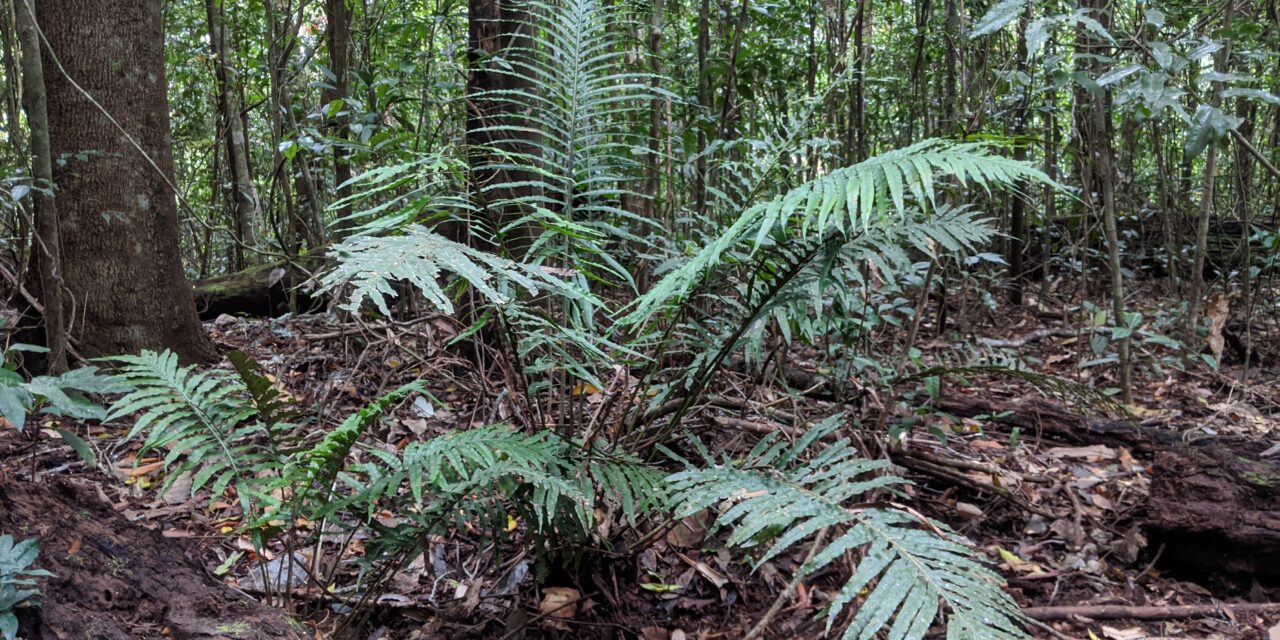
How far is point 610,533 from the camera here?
2.24 metres

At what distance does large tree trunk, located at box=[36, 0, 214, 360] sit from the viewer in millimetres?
3252

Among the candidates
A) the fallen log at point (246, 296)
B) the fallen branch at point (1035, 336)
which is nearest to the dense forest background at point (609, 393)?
the fallen branch at point (1035, 336)

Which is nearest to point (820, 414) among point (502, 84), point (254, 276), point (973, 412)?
point (973, 412)

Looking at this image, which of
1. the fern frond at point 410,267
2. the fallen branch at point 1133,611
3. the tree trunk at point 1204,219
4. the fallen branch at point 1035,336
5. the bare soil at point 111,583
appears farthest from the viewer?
the fallen branch at point 1035,336

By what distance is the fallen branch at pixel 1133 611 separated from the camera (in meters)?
2.13

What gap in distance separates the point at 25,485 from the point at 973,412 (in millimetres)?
3331

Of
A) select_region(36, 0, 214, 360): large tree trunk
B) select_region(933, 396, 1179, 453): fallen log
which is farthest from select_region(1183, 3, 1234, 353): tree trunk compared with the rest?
select_region(36, 0, 214, 360): large tree trunk

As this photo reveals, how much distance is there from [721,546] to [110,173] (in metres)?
2.89

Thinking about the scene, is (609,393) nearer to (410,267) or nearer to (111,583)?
(410,267)

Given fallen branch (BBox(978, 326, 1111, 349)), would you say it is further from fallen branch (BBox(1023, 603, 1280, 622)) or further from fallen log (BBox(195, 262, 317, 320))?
fallen log (BBox(195, 262, 317, 320))

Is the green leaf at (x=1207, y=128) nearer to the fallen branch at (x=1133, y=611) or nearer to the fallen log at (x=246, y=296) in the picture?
the fallen branch at (x=1133, y=611)

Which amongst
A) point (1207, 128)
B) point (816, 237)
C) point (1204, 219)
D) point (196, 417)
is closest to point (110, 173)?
point (196, 417)

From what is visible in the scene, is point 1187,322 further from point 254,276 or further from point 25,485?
point 254,276

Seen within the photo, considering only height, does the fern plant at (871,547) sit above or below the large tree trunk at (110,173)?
below
